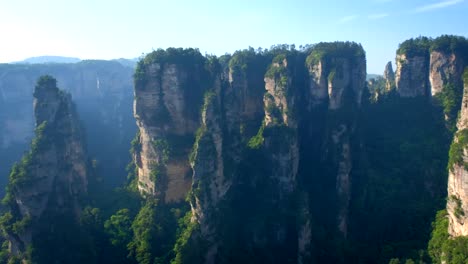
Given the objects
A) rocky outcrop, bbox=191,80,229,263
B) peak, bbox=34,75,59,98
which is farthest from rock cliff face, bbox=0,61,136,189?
rocky outcrop, bbox=191,80,229,263

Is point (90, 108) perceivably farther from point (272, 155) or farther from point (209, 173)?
point (209, 173)

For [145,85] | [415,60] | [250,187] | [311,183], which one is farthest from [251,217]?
[415,60]

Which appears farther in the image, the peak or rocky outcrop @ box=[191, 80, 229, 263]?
the peak

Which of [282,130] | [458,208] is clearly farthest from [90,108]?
[458,208]

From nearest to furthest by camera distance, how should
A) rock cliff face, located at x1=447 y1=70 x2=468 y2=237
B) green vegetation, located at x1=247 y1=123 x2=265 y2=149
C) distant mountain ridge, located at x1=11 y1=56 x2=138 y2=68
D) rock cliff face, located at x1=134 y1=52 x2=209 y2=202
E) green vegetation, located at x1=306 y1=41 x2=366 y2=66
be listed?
rock cliff face, located at x1=447 y1=70 x2=468 y2=237 → rock cliff face, located at x1=134 y1=52 x2=209 y2=202 → green vegetation, located at x1=247 y1=123 x2=265 y2=149 → green vegetation, located at x1=306 y1=41 x2=366 y2=66 → distant mountain ridge, located at x1=11 y1=56 x2=138 y2=68

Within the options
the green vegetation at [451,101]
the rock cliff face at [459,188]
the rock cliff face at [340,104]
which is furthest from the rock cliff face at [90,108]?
the green vegetation at [451,101]

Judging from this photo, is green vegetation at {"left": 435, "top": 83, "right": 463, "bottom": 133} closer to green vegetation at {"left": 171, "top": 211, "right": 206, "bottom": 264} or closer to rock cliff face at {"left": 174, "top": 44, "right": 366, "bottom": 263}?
rock cliff face at {"left": 174, "top": 44, "right": 366, "bottom": 263}
